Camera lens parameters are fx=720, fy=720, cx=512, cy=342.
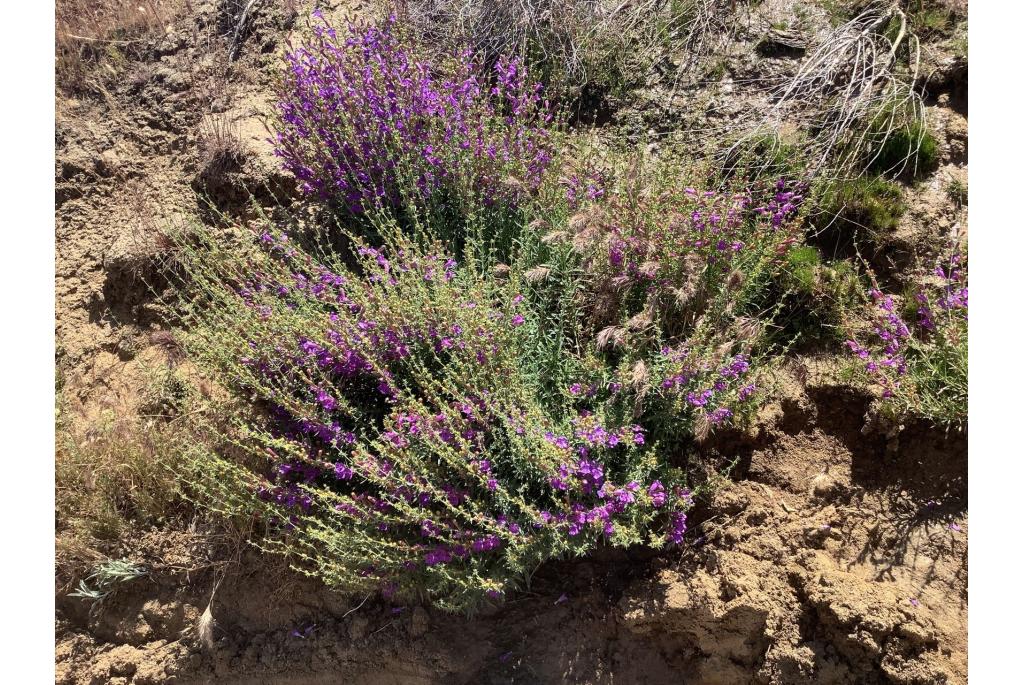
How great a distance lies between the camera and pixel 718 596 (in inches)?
118

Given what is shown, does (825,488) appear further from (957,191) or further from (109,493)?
(109,493)

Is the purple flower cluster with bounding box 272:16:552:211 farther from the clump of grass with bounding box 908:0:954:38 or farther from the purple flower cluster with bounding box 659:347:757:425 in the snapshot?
the clump of grass with bounding box 908:0:954:38

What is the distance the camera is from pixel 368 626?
3371mm

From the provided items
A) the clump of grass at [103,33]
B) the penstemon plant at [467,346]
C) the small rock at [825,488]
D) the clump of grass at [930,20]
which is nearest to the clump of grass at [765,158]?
the penstemon plant at [467,346]

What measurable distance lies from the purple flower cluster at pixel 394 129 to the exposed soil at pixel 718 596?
94 centimetres

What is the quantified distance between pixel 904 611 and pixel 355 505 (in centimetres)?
223

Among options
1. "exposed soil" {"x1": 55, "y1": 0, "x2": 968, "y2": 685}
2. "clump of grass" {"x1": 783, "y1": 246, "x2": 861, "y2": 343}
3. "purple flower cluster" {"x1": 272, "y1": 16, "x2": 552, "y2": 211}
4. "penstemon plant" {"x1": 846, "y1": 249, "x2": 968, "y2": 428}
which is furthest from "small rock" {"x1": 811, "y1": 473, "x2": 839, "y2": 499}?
"purple flower cluster" {"x1": 272, "y1": 16, "x2": 552, "y2": 211}

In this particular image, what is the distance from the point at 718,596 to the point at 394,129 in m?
2.58

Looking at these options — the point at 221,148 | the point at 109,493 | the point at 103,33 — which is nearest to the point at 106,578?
the point at 109,493

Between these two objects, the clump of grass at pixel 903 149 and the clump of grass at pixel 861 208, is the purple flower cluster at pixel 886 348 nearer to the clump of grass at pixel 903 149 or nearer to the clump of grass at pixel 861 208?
the clump of grass at pixel 861 208
